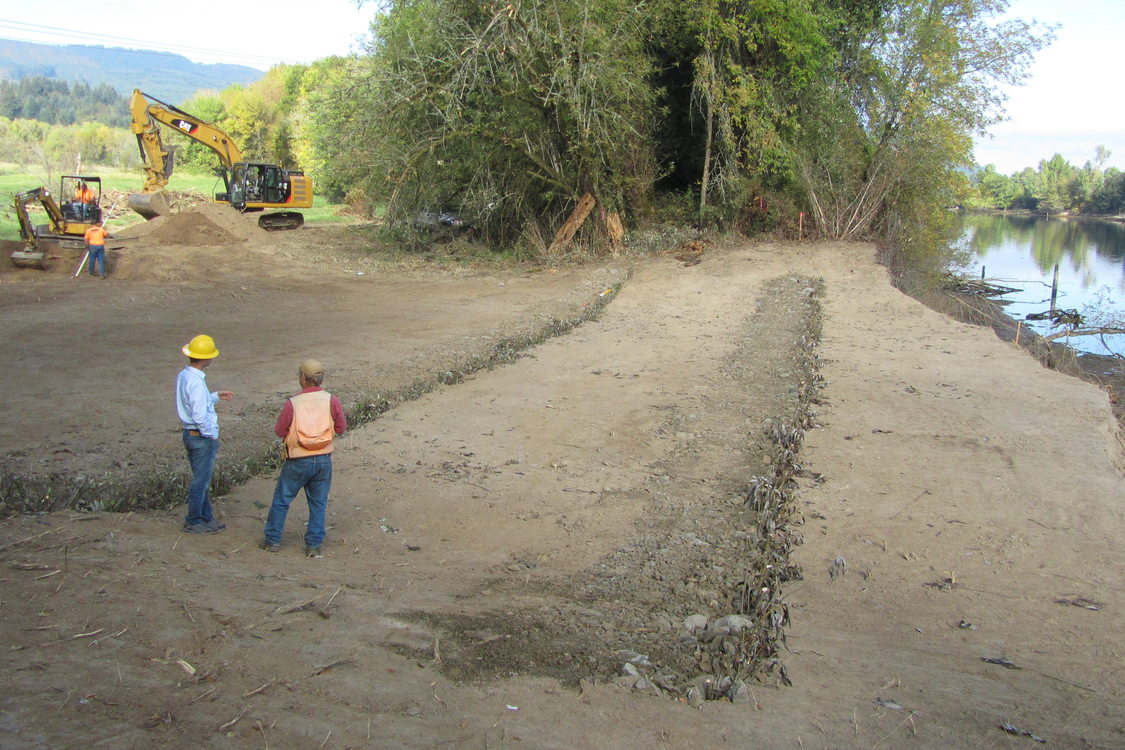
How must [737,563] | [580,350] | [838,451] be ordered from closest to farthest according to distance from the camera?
[737,563], [838,451], [580,350]

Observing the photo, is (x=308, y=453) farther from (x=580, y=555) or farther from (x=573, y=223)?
(x=573, y=223)

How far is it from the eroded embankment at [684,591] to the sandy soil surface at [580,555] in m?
0.03

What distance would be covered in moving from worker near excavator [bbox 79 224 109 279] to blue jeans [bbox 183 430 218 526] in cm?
1608

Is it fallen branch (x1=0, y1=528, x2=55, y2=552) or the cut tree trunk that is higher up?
the cut tree trunk

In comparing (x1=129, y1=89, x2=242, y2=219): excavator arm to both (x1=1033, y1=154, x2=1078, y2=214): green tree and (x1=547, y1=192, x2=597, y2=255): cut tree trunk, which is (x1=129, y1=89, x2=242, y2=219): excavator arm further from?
(x1=1033, y1=154, x2=1078, y2=214): green tree

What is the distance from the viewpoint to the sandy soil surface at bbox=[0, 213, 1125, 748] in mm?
4320

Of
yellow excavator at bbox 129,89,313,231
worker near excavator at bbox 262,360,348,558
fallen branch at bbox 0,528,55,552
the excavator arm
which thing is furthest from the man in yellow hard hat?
the excavator arm

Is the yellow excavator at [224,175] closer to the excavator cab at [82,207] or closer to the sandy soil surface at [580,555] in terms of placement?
the excavator cab at [82,207]

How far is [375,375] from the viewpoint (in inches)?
516

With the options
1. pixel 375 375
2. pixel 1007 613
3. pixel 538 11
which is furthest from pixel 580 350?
pixel 538 11

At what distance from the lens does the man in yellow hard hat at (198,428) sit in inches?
263

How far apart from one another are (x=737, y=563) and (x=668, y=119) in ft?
74.8

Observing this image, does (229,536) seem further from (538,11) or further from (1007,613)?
(538,11)

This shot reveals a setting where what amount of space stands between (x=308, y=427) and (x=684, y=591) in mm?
3029
